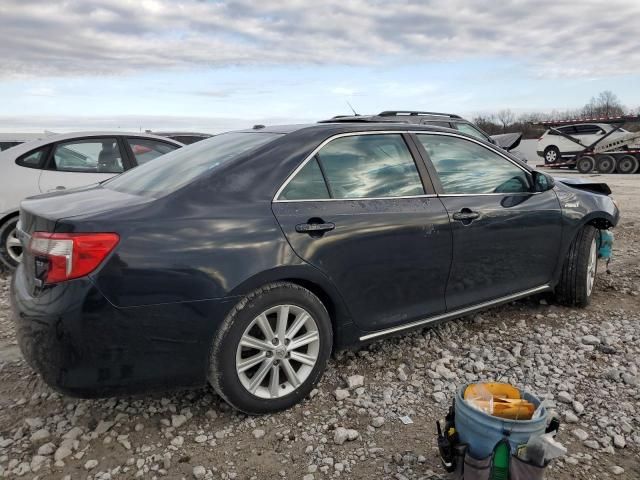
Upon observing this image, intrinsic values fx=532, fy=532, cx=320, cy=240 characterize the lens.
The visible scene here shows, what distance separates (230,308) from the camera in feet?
8.25

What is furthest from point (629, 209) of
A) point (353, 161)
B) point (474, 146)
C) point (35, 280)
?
point (35, 280)

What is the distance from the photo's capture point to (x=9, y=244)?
5.48 metres

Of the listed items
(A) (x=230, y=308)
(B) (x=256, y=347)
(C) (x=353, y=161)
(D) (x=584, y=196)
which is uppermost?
(C) (x=353, y=161)

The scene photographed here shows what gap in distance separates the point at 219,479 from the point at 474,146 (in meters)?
2.67

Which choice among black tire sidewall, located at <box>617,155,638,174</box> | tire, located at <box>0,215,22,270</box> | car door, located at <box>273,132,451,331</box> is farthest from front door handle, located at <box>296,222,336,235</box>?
black tire sidewall, located at <box>617,155,638,174</box>

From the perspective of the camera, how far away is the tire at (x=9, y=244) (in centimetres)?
548

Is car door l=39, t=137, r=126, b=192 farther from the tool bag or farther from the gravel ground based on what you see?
the tool bag

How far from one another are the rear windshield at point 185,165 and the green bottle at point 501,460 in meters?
1.84

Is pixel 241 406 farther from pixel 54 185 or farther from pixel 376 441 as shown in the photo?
pixel 54 185

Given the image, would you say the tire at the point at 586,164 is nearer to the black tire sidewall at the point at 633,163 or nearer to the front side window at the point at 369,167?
the black tire sidewall at the point at 633,163

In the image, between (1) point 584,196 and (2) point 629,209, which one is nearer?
(1) point 584,196

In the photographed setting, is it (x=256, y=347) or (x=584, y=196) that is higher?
(x=584, y=196)

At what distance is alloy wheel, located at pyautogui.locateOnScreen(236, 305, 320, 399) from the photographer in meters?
2.65

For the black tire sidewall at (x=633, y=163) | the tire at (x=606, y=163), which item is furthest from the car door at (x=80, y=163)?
the black tire sidewall at (x=633, y=163)
